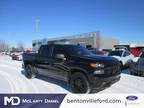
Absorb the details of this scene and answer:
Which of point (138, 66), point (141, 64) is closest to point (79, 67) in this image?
point (141, 64)

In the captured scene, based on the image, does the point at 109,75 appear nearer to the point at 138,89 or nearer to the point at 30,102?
the point at 138,89

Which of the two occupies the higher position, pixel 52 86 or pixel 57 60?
pixel 57 60

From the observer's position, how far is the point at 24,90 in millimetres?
7598

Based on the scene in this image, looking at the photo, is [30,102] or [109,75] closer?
[30,102]

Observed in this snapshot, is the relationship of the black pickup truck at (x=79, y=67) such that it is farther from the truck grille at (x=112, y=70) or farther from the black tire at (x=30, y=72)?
the black tire at (x=30, y=72)

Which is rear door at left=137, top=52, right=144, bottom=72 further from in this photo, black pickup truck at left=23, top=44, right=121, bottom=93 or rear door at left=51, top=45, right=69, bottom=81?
rear door at left=51, top=45, right=69, bottom=81

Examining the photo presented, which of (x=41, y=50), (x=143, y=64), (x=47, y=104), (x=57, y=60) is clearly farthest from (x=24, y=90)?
(x=143, y=64)

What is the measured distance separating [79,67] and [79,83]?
0.55 meters

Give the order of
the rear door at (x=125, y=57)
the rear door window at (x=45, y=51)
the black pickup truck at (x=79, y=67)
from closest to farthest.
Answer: the black pickup truck at (x=79, y=67)
the rear door window at (x=45, y=51)
the rear door at (x=125, y=57)

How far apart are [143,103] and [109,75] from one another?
2.02m

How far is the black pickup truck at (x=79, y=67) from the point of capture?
6.55 meters

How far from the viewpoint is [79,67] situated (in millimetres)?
6836

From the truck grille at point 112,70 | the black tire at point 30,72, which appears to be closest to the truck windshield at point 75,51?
the truck grille at point 112,70

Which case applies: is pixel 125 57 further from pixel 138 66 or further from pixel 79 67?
pixel 79 67
